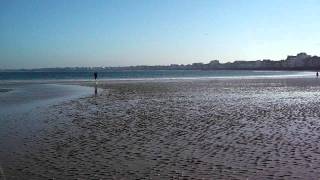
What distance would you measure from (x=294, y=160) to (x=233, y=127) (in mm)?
6356

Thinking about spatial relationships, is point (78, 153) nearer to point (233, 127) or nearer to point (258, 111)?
point (233, 127)

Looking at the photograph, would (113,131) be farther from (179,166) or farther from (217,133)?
(179,166)

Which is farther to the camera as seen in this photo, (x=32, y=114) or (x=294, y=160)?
(x=32, y=114)

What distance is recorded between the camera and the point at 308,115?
22.0 meters

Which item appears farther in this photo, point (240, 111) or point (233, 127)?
point (240, 111)

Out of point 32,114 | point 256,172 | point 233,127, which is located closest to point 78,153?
point 256,172

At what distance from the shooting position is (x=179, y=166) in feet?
35.7

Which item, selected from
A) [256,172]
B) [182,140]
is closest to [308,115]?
[182,140]

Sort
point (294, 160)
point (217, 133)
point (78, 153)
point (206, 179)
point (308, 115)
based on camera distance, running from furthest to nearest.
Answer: point (308, 115), point (217, 133), point (78, 153), point (294, 160), point (206, 179)

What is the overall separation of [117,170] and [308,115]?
1414 cm

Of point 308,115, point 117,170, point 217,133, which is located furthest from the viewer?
point 308,115

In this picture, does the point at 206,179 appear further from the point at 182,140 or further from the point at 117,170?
the point at 182,140

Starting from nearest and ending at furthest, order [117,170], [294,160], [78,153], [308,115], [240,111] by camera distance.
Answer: [117,170], [294,160], [78,153], [308,115], [240,111]

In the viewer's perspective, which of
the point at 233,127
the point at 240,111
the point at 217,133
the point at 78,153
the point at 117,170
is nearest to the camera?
the point at 117,170
